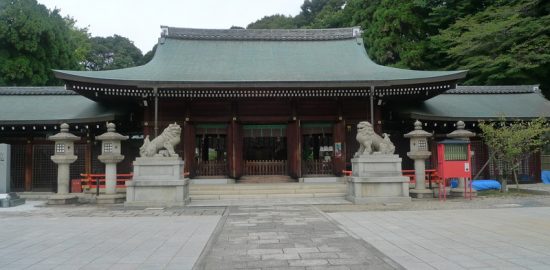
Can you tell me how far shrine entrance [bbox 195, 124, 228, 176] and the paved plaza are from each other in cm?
599

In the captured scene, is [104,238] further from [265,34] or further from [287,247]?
[265,34]

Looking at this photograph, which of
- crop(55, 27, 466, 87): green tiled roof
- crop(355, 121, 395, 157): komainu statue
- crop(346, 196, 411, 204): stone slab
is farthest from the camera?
crop(55, 27, 466, 87): green tiled roof

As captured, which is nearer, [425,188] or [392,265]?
[392,265]

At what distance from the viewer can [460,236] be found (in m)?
7.54

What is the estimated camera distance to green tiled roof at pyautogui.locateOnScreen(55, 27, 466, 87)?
15680mm

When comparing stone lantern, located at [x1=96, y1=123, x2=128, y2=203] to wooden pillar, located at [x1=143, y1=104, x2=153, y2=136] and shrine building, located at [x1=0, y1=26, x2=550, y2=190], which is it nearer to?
shrine building, located at [x1=0, y1=26, x2=550, y2=190]

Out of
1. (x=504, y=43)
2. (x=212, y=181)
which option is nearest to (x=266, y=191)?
(x=212, y=181)

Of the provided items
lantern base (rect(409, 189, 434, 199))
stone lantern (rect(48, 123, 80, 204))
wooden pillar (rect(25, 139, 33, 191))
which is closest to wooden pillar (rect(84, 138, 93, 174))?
wooden pillar (rect(25, 139, 33, 191))

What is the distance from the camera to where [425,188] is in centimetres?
1491

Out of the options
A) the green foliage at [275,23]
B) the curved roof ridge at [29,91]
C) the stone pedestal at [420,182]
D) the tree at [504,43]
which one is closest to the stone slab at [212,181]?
the stone pedestal at [420,182]

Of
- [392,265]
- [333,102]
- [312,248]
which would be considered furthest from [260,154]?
[392,265]

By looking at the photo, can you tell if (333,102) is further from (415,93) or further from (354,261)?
(354,261)

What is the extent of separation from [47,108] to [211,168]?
8453mm

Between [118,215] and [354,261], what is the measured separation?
25.7 ft
